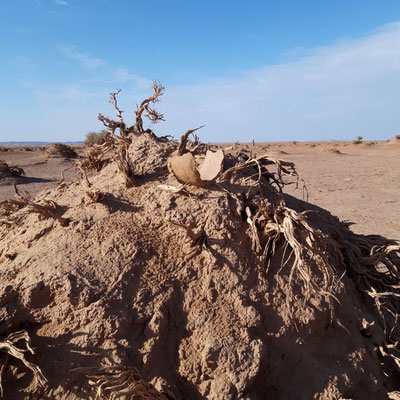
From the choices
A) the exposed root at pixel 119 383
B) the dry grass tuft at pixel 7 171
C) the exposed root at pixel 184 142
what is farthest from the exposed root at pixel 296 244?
the dry grass tuft at pixel 7 171

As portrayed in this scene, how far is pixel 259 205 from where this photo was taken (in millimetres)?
2230

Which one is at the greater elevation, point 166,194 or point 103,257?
point 166,194

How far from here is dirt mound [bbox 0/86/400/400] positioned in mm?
1776

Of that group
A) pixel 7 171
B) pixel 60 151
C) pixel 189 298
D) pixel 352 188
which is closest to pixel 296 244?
pixel 189 298

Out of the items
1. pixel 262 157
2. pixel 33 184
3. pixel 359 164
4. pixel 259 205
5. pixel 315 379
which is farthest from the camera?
pixel 359 164

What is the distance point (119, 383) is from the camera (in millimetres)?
1582

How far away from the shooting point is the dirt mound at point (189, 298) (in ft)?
5.83

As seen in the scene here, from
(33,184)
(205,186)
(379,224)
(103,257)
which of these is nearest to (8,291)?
(103,257)

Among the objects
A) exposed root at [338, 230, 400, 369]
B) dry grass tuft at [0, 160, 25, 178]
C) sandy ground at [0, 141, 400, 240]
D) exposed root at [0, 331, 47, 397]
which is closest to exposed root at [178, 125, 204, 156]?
exposed root at [338, 230, 400, 369]

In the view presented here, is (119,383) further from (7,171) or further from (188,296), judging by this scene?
(7,171)

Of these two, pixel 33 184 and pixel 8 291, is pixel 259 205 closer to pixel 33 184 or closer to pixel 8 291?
pixel 8 291

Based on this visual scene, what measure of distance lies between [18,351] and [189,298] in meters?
0.84

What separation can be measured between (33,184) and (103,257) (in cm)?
1112

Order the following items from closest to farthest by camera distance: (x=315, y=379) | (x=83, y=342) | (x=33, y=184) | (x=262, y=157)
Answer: (x=83, y=342)
(x=315, y=379)
(x=262, y=157)
(x=33, y=184)
